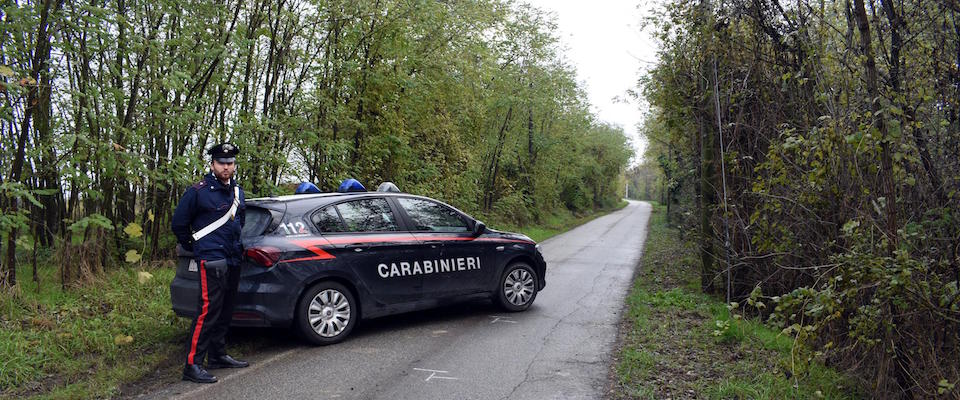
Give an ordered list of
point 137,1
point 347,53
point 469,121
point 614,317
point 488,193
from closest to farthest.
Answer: point 137,1 → point 614,317 → point 347,53 → point 469,121 → point 488,193

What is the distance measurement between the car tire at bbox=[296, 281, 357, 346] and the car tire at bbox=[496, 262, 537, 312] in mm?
2248

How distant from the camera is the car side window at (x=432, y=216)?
7.51m

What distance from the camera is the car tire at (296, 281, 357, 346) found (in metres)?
6.19

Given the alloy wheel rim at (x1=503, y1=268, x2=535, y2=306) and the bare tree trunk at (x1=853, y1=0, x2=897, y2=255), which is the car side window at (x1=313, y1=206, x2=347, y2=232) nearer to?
the alloy wheel rim at (x1=503, y1=268, x2=535, y2=306)

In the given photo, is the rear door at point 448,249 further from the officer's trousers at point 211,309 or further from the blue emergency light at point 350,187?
the officer's trousers at point 211,309

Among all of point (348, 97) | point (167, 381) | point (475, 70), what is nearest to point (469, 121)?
point (475, 70)

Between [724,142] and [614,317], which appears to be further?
[724,142]

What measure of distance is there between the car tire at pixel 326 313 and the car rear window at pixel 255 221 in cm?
75

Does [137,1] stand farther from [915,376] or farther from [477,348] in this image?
[915,376]

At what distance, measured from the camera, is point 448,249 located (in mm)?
7617

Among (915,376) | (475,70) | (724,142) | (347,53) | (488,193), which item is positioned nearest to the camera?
(915,376)

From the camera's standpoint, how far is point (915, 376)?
437 centimetres

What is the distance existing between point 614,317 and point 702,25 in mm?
4045

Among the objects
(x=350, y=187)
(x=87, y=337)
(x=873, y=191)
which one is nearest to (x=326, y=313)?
(x=350, y=187)
